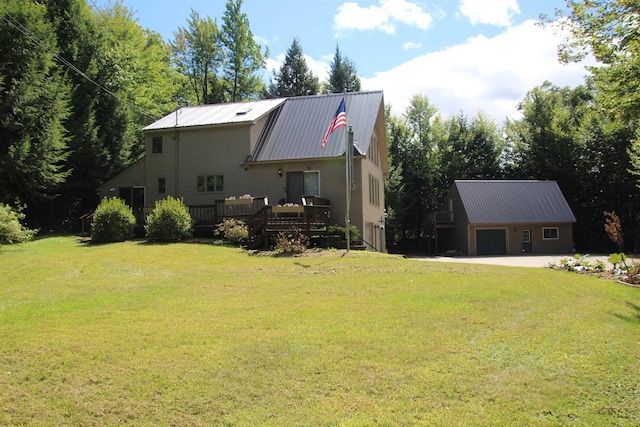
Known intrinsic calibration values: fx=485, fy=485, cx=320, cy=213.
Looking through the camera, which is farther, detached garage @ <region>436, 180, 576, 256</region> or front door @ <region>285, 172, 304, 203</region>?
detached garage @ <region>436, 180, 576, 256</region>

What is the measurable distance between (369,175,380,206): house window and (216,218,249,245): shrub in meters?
8.51

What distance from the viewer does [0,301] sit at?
9.51 metres

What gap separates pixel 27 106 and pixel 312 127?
13688 mm

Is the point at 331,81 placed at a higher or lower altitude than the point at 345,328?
higher

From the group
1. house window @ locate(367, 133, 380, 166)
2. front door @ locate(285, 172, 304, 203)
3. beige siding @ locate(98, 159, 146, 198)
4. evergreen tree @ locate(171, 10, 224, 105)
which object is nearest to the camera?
front door @ locate(285, 172, 304, 203)

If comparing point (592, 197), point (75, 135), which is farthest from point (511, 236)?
point (75, 135)

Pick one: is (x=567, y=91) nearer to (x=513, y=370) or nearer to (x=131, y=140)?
(x=131, y=140)

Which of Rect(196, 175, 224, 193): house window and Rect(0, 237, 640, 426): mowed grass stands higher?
Rect(196, 175, 224, 193): house window

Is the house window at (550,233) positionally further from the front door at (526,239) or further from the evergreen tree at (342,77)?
the evergreen tree at (342,77)

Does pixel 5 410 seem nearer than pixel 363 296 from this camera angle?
Yes

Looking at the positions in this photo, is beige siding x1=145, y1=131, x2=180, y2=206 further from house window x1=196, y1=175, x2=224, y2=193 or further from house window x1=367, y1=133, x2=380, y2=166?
house window x1=367, y1=133, x2=380, y2=166

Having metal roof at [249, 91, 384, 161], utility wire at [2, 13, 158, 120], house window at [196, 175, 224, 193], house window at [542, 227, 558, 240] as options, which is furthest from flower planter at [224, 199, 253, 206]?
house window at [542, 227, 558, 240]

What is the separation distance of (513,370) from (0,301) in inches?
368

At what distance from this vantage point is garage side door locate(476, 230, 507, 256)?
122 feet
